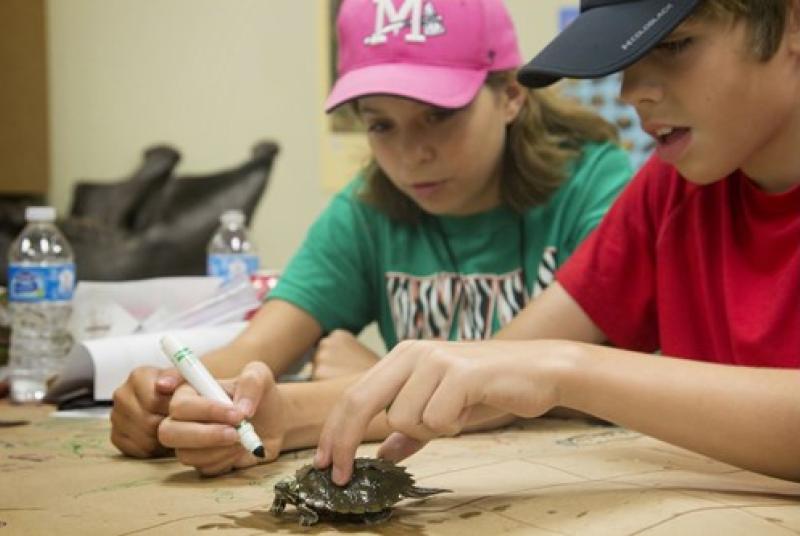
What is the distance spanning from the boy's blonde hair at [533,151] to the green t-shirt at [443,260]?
2 centimetres

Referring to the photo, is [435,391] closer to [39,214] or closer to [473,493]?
[473,493]

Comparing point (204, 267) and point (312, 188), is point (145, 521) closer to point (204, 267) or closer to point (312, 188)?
point (204, 267)

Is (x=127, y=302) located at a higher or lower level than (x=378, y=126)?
lower

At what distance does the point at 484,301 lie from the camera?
62.4 inches

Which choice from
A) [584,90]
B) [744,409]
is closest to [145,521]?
[744,409]

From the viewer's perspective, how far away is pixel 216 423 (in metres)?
1.02

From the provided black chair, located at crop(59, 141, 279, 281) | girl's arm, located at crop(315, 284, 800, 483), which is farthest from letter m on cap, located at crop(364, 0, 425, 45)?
black chair, located at crop(59, 141, 279, 281)

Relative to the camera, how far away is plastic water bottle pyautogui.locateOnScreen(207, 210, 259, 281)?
197cm

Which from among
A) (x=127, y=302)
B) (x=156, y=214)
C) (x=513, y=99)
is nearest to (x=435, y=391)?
(x=513, y=99)

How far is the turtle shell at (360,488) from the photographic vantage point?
83 centimetres

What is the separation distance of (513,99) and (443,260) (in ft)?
0.94

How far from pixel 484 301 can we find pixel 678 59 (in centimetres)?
64

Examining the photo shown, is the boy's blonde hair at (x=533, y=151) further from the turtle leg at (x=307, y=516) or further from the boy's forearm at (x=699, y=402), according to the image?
the turtle leg at (x=307, y=516)

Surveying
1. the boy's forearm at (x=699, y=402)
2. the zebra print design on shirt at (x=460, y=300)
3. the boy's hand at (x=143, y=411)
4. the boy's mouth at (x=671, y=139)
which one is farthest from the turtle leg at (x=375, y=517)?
the zebra print design on shirt at (x=460, y=300)
